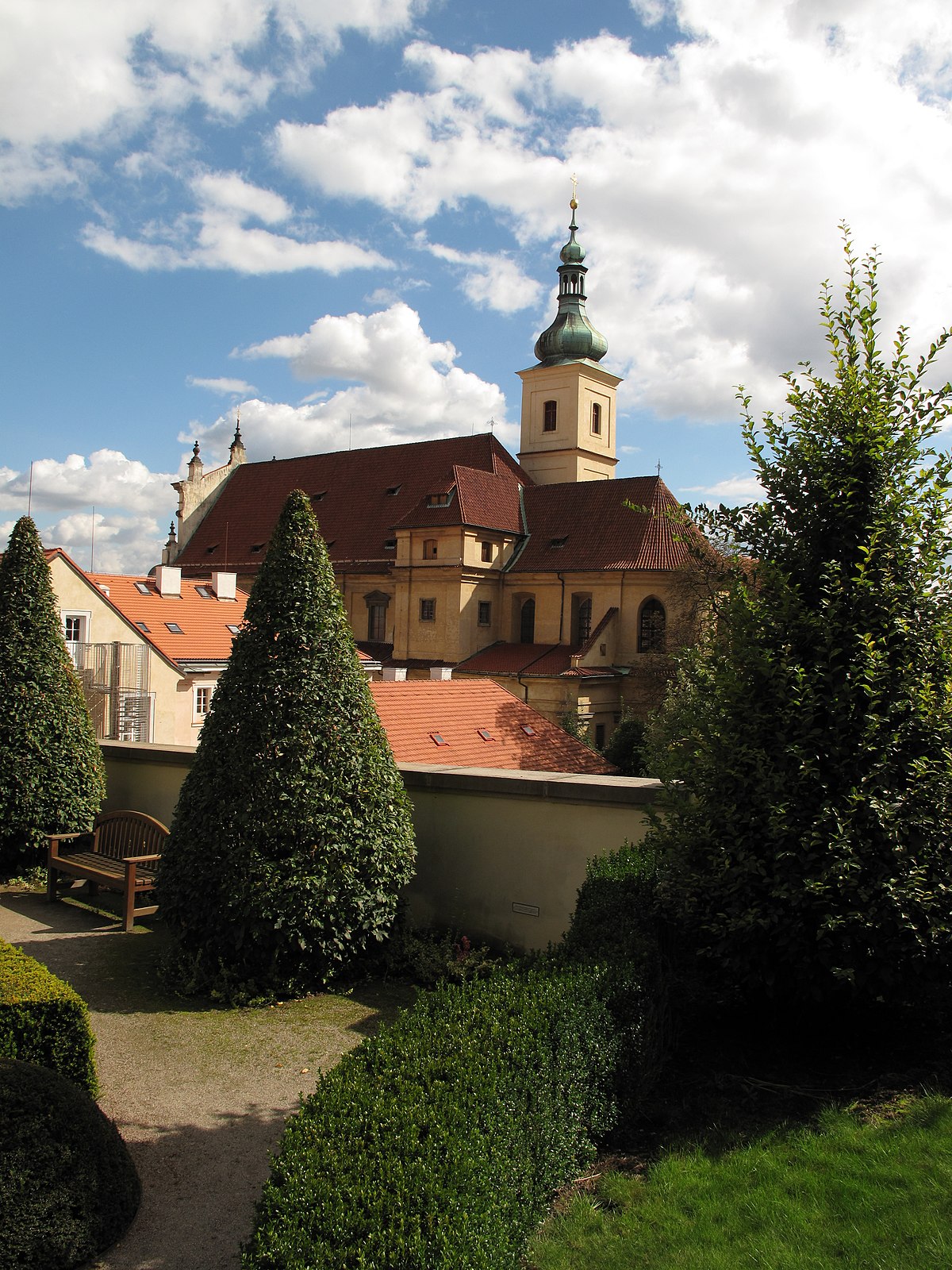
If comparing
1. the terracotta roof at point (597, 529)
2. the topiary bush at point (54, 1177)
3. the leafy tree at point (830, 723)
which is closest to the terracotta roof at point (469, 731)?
the leafy tree at point (830, 723)

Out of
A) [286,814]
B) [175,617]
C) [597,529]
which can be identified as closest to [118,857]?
[286,814]

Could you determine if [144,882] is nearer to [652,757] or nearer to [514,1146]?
[652,757]

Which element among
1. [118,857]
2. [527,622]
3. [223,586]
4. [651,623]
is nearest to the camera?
[118,857]

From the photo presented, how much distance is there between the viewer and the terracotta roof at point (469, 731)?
14.3 metres

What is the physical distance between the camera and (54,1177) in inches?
161

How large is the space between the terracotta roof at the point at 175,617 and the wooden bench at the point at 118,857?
713 inches

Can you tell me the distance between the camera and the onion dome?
57.1m

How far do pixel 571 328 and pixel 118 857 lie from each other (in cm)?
5220

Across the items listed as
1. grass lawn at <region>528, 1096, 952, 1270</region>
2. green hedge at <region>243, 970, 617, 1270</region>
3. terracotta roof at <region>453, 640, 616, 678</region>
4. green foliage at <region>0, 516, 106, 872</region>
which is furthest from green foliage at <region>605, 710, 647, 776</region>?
green hedge at <region>243, 970, 617, 1270</region>

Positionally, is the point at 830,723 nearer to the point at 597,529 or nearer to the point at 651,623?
the point at 651,623

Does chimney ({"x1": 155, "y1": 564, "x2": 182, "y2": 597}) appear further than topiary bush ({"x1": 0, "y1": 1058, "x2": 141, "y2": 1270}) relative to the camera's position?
Yes

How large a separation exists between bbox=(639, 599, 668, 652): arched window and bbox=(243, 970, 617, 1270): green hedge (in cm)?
3984

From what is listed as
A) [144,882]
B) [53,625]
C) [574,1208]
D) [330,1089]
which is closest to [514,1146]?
[574,1208]

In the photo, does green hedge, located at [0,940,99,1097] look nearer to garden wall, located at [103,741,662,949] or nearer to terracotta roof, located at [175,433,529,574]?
garden wall, located at [103,741,662,949]
